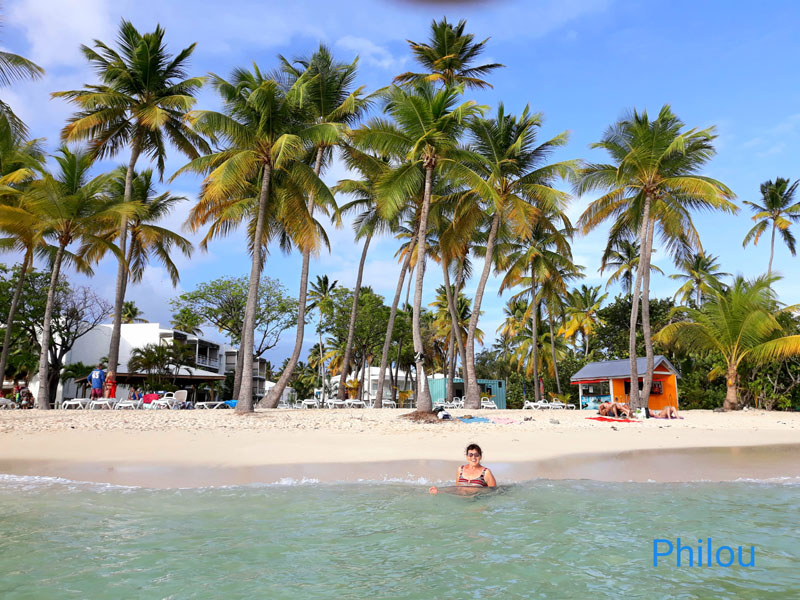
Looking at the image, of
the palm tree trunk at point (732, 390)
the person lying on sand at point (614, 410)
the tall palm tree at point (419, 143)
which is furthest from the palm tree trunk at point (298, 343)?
the palm tree trunk at point (732, 390)

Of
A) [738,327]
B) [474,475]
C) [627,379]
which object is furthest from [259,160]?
[738,327]

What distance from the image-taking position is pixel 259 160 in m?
17.7

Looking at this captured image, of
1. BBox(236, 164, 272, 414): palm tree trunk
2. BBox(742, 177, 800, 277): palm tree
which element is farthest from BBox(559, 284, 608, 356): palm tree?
BBox(236, 164, 272, 414): palm tree trunk

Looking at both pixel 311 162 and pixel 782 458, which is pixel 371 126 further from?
pixel 782 458

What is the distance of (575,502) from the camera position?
7602 mm

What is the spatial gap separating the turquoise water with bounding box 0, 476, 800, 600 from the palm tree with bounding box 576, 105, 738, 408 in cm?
1418

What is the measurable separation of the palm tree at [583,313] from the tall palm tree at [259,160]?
31.5 metres

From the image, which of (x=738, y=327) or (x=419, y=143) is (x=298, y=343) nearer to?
(x=419, y=143)

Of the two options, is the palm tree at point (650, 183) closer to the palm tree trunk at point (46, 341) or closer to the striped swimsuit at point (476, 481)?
the striped swimsuit at point (476, 481)

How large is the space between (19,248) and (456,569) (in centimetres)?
2235

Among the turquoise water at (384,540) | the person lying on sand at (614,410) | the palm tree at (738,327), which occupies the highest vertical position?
the palm tree at (738,327)

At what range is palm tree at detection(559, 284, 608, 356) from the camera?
46.8 m

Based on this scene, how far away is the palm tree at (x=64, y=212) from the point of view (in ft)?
58.2

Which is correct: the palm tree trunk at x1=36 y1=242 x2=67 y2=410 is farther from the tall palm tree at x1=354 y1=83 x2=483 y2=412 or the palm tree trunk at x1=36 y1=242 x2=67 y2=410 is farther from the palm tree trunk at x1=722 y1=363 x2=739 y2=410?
the palm tree trunk at x1=722 y1=363 x2=739 y2=410
